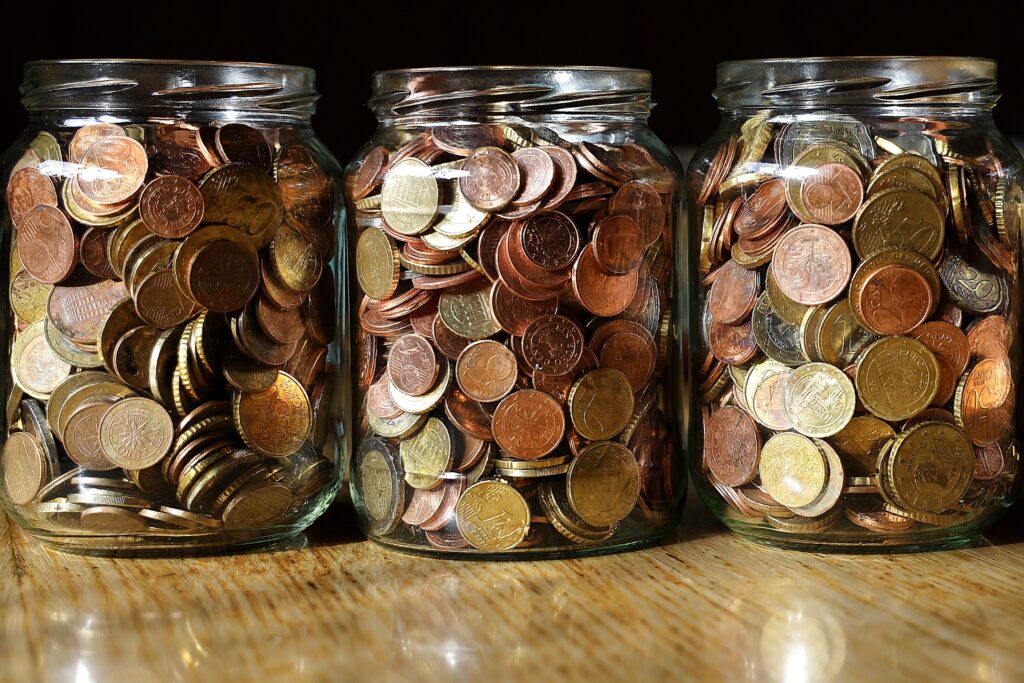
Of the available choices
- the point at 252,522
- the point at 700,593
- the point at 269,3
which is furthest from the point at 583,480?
the point at 269,3

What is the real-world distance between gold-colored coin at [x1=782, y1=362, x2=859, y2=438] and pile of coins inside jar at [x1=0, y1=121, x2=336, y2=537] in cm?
39

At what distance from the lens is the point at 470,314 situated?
0.90m

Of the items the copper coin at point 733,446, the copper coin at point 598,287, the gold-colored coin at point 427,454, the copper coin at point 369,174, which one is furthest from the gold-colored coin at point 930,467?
the copper coin at point 369,174

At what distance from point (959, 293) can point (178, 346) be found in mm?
588

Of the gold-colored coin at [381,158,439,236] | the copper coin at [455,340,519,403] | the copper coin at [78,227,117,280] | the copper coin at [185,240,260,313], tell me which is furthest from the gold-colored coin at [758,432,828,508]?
the copper coin at [78,227,117,280]

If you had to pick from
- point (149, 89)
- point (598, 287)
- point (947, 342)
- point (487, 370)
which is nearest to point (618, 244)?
point (598, 287)

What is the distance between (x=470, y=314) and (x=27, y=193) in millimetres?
362

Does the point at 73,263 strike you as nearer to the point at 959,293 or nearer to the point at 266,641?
the point at 266,641

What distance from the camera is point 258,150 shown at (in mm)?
947

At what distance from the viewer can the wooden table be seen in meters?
0.71

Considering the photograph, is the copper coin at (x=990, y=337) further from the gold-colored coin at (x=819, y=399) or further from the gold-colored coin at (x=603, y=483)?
the gold-colored coin at (x=603, y=483)

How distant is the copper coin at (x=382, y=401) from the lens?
3.09 ft

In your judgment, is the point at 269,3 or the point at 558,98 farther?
the point at 269,3

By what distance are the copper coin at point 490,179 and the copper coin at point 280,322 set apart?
0.18 m
